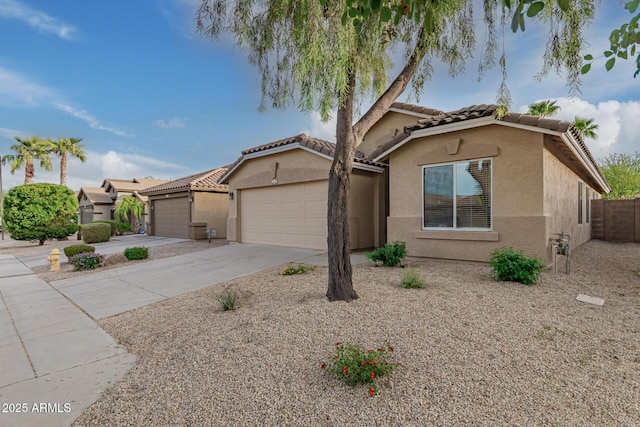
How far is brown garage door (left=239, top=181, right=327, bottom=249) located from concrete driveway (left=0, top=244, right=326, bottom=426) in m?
0.91

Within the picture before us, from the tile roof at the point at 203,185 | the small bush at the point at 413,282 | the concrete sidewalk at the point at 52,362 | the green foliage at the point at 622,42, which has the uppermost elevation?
the tile roof at the point at 203,185

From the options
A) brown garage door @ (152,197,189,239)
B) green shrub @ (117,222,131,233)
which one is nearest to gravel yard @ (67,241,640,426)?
brown garage door @ (152,197,189,239)

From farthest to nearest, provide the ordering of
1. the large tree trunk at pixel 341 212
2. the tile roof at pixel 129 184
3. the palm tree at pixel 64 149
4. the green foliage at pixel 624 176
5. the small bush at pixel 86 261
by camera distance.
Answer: the palm tree at pixel 64 149 < the tile roof at pixel 129 184 < the green foliage at pixel 624 176 < the small bush at pixel 86 261 < the large tree trunk at pixel 341 212

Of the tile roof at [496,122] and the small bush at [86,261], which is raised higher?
the tile roof at [496,122]

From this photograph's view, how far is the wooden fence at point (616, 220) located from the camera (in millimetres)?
14727

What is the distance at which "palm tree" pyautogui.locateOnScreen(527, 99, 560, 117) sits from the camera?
2009 centimetres

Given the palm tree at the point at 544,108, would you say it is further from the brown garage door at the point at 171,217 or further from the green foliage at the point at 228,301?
the green foliage at the point at 228,301

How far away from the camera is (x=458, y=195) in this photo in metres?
8.68

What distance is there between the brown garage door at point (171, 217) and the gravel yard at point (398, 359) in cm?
1378

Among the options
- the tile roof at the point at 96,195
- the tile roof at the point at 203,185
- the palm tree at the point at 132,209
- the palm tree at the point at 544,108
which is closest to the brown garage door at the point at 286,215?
the tile roof at the point at 203,185

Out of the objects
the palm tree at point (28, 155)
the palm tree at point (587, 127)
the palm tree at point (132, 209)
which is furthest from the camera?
the palm tree at point (28, 155)

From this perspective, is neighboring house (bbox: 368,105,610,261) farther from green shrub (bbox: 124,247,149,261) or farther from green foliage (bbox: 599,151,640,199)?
green foliage (bbox: 599,151,640,199)

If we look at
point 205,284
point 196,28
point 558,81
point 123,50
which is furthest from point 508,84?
point 123,50

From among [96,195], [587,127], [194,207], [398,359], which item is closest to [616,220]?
[587,127]
